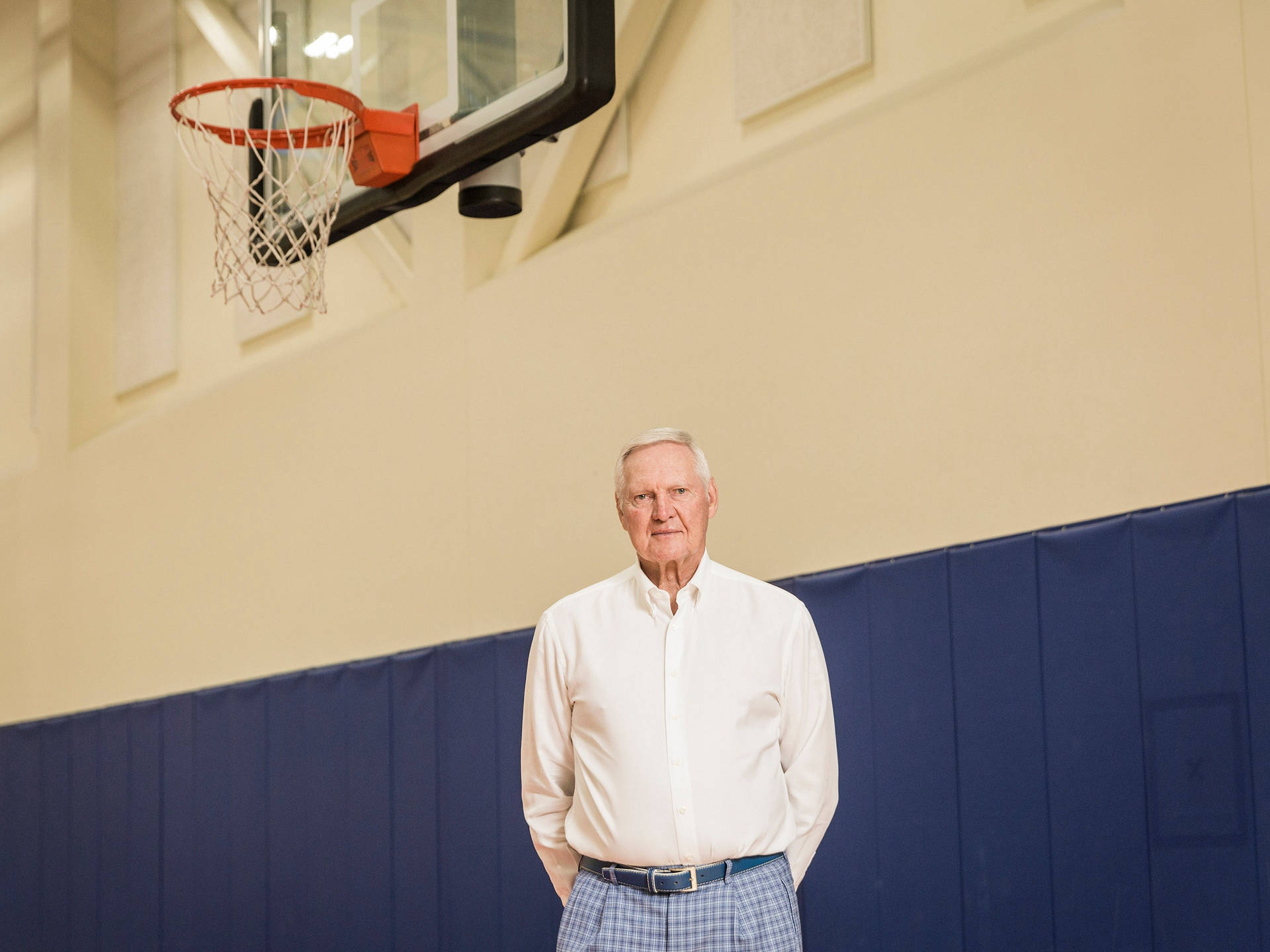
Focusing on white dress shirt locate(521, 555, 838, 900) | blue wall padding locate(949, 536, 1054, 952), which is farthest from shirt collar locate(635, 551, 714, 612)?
blue wall padding locate(949, 536, 1054, 952)

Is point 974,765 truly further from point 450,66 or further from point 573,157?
point 450,66

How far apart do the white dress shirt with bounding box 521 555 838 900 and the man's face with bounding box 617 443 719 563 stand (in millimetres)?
87

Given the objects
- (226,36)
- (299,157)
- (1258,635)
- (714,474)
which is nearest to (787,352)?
(714,474)

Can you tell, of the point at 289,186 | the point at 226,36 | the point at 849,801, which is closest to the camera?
the point at 849,801

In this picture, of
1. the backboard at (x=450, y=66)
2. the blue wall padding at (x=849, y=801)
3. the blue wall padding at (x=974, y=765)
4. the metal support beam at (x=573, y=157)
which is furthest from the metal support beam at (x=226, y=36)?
the blue wall padding at (x=849, y=801)

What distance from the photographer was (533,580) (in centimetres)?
551

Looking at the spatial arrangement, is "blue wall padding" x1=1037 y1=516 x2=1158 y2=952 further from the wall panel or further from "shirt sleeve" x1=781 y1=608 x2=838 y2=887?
"shirt sleeve" x1=781 y1=608 x2=838 y2=887

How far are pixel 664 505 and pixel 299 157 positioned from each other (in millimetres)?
3295

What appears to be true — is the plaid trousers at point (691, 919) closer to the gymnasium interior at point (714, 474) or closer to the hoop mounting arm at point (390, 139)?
the gymnasium interior at point (714, 474)

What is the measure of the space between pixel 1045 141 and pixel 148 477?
216 inches

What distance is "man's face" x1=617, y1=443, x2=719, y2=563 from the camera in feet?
9.82

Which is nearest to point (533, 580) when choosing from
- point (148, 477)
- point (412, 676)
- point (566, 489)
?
point (566, 489)

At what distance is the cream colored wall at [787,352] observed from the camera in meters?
3.71

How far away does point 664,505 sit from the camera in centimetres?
299
